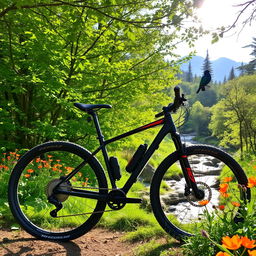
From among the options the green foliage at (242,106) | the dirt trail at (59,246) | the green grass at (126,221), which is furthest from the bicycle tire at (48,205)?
the green foliage at (242,106)

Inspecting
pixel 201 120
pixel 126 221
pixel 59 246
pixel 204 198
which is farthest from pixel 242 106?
pixel 201 120

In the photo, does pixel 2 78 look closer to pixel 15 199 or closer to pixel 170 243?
pixel 15 199

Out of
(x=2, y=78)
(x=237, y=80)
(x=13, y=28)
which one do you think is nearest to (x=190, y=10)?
(x=13, y=28)

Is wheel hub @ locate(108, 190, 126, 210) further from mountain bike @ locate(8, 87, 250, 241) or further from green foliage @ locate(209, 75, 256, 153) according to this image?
green foliage @ locate(209, 75, 256, 153)

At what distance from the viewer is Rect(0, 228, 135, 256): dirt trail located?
2.41m

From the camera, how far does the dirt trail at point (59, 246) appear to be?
2.41 m

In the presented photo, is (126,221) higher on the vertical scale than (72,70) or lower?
lower

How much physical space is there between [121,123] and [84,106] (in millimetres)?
3925

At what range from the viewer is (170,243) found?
258cm

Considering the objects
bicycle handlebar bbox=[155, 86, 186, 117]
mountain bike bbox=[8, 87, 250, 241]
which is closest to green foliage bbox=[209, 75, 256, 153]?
mountain bike bbox=[8, 87, 250, 241]

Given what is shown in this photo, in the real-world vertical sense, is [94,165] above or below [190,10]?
below

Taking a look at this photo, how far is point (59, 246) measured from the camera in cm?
258

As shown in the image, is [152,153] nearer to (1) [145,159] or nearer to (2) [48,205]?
(1) [145,159]

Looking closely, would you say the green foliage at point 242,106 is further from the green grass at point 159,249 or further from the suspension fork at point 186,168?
the green grass at point 159,249
